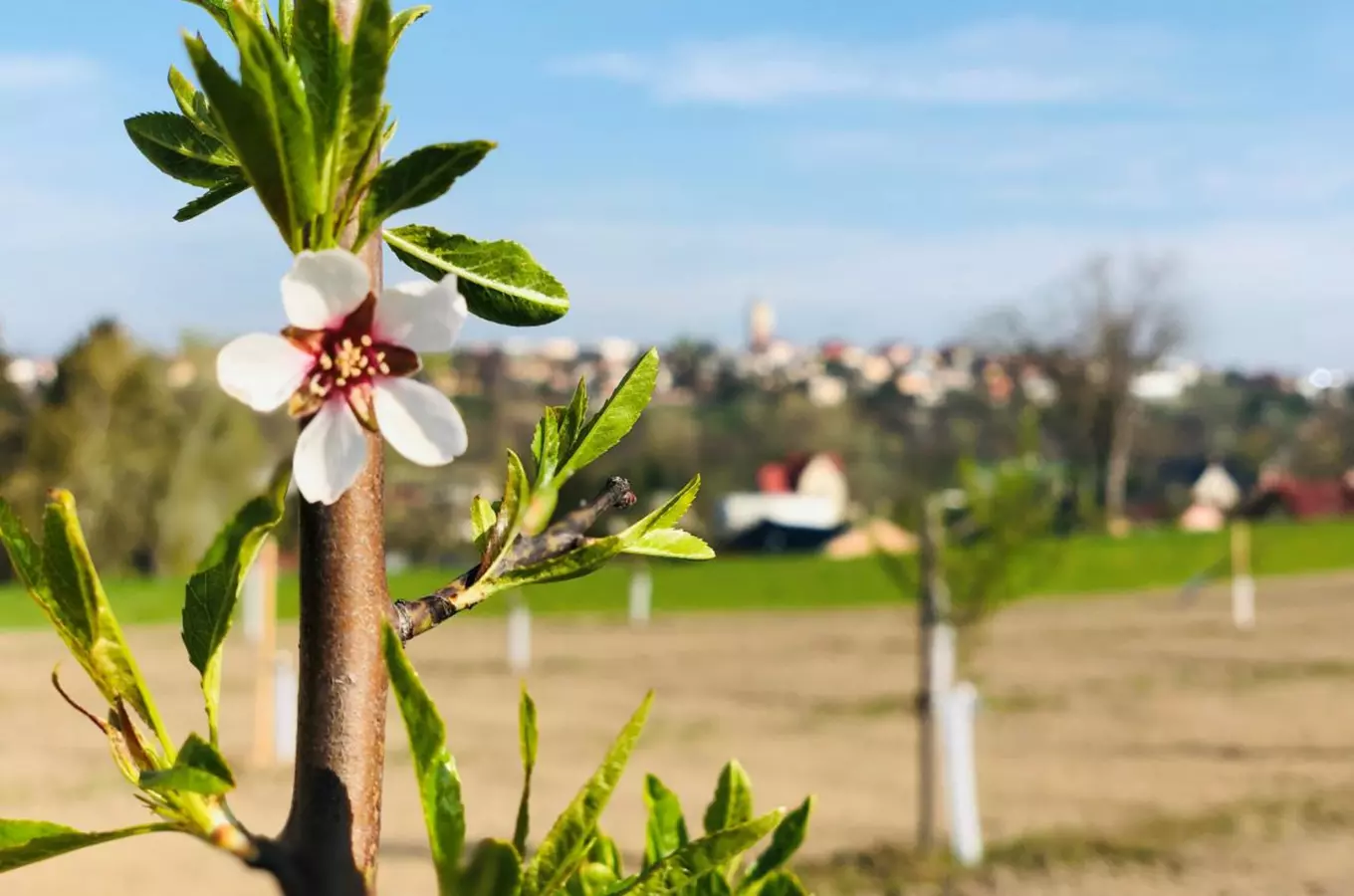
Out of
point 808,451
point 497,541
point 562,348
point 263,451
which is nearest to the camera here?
point 497,541

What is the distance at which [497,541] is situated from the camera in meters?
0.81

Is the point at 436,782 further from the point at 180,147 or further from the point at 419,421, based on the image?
the point at 180,147

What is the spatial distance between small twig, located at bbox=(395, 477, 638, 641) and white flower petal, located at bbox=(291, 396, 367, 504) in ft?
0.43

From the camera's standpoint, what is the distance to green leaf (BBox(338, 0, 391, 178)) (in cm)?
65

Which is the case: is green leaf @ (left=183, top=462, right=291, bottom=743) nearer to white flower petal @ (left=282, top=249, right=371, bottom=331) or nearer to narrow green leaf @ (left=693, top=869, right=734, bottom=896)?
white flower petal @ (left=282, top=249, right=371, bottom=331)

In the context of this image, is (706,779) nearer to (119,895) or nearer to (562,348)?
(119,895)

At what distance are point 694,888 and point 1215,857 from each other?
10.1 meters

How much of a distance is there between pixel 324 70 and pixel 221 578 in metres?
0.25

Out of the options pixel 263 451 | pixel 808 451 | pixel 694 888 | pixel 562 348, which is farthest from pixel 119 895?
pixel 562 348

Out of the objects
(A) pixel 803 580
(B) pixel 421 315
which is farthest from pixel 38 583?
(A) pixel 803 580

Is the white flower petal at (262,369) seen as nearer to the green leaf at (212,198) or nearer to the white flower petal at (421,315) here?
the white flower petal at (421,315)

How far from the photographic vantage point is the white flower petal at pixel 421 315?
2.22 feet

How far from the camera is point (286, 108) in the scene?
656mm

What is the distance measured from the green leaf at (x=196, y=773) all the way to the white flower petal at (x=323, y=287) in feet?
0.66
